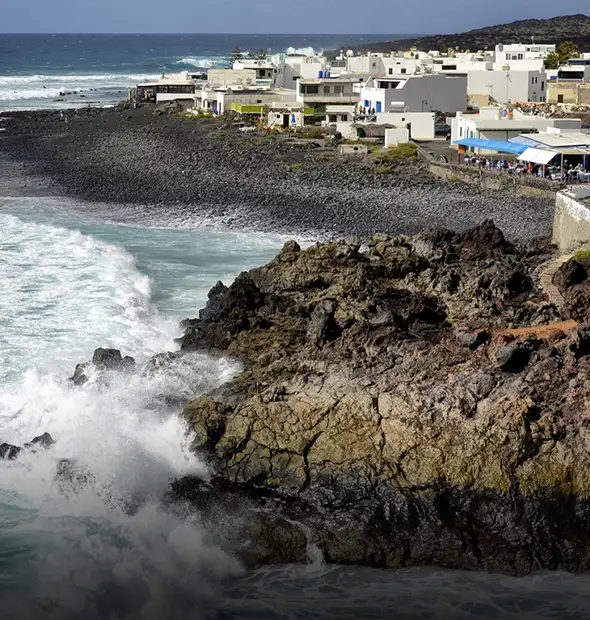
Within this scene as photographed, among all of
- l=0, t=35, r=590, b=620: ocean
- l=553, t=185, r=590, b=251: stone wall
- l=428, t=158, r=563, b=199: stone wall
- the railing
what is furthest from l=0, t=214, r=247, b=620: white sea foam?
the railing

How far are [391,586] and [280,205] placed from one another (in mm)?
26206

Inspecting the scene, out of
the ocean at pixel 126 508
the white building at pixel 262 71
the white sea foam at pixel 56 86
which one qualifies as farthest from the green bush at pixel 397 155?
the white sea foam at pixel 56 86

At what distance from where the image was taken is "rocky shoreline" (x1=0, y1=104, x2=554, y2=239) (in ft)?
117

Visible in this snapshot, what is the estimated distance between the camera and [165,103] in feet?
256

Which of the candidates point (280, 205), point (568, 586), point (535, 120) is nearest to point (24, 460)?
point (568, 586)

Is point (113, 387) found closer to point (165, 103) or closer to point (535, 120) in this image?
point (535, 120)

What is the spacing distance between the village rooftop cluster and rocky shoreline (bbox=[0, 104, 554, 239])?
9.37 feet

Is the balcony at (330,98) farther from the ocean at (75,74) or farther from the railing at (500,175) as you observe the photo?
the ocean at (75,74)

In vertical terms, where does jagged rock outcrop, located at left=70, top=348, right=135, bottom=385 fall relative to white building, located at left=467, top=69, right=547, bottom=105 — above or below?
below

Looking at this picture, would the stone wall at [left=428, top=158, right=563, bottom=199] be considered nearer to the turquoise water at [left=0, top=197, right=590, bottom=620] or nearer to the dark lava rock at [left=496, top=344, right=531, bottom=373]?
the turquoise water at [left=0, top=197, right=590, bottom=620]

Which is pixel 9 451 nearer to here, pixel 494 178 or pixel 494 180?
pixel 494 180

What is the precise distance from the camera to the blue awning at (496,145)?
41.4 metres

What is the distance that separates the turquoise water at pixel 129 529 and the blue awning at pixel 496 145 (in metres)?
19.7

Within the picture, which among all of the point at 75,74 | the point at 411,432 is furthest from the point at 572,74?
the point at 75,74
